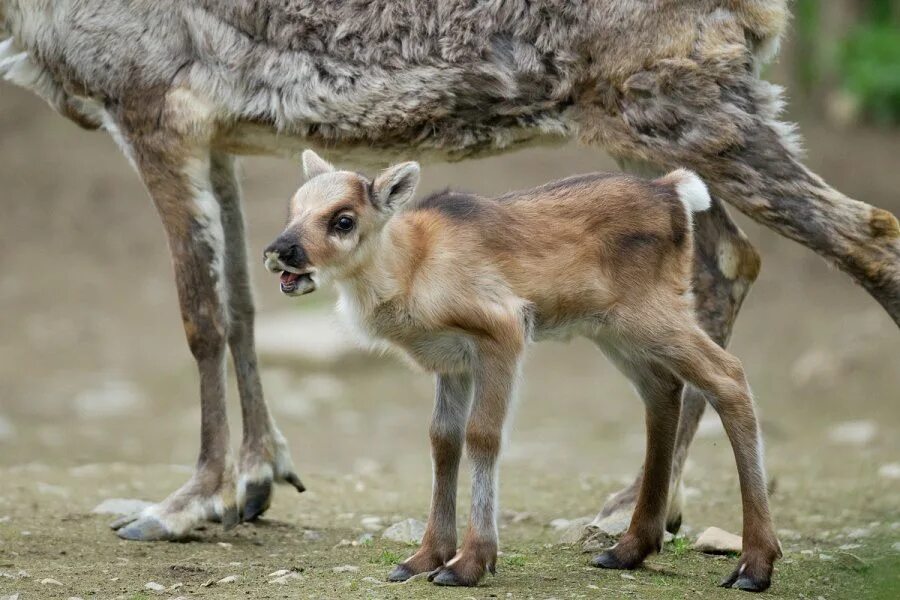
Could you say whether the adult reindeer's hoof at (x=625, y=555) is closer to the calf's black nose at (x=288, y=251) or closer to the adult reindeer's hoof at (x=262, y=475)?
the calf's black nose at (x=288, y=251)

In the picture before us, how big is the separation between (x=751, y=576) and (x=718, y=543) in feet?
3.25

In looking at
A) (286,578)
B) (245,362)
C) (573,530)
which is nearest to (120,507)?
(245,362)

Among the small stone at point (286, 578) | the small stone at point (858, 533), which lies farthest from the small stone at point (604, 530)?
the small stone at point (286, 578)

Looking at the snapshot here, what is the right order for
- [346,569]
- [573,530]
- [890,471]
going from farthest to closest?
1. [890,471]
2. [573,530]
3. [346,569]

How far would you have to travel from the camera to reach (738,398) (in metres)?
5.88

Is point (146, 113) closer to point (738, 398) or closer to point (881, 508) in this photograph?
point (738, 398)

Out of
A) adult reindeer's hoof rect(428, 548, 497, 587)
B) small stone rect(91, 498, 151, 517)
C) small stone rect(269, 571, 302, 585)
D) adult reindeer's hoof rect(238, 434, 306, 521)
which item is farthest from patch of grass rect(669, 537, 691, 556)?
small stone rect(91, 498, 151, 517)

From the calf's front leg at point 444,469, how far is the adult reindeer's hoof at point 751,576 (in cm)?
117

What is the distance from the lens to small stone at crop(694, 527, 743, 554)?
6699 millimetres

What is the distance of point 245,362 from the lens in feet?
27.1

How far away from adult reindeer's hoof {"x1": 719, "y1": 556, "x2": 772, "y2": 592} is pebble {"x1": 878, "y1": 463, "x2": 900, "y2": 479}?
4296 millimetres

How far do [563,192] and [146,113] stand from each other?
258cm

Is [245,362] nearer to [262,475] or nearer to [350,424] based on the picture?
[262,475]

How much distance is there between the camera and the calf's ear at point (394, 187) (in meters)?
5.72
